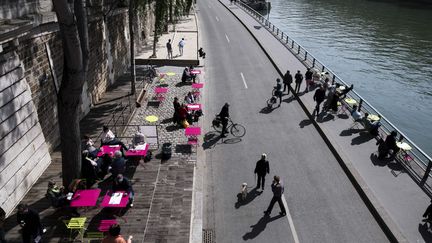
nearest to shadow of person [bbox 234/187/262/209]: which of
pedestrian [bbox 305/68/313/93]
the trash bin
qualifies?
the trash bin

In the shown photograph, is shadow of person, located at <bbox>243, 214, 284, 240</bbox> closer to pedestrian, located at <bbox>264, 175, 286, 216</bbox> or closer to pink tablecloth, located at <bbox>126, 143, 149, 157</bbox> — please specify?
pedestrian, located at <bbox>264, 175, 286, 216</bbox>

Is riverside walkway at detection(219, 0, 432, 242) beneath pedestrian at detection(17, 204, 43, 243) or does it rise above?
beneath

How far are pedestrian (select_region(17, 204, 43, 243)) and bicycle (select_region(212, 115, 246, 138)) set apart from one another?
34.9ft

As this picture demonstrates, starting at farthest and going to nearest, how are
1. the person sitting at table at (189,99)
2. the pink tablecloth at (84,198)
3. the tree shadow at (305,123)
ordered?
1. the person sitting at table at (189,99)
2. the tree shadow at (305,123)
3. the pink tablecloth at (84,198)

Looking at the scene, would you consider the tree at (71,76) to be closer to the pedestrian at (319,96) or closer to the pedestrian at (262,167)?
the pedestrian at (262,167)

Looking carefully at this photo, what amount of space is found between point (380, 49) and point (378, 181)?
4028 cm

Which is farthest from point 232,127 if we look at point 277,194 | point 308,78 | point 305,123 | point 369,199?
point 308,78

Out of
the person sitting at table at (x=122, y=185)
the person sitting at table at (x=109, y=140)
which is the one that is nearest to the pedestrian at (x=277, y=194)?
the person sitting at table at (x=122, y=185)

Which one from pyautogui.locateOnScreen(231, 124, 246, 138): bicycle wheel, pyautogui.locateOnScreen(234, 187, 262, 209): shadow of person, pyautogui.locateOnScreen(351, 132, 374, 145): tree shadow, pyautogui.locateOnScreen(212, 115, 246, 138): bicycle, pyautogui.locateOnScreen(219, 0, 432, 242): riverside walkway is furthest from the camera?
pyautogui.locateOnScreen(231, 124, 246, 138): bicycle wheel

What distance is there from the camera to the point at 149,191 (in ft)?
43.8

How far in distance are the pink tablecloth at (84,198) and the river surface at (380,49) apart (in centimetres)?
2372

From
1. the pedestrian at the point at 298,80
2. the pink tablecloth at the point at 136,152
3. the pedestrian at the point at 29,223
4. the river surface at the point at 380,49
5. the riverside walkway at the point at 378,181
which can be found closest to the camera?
the pedestrian at the point at 29,223

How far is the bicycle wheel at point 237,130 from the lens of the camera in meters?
19.1

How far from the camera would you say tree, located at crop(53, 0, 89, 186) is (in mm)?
10305
